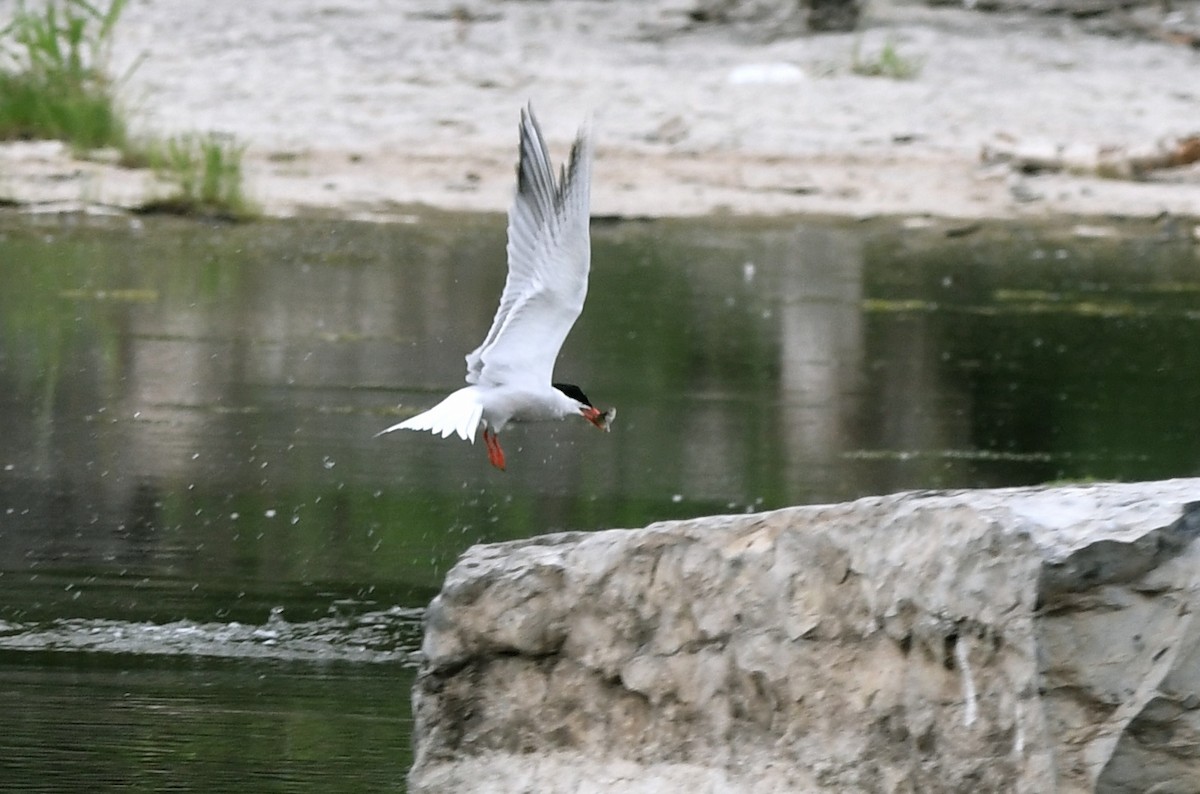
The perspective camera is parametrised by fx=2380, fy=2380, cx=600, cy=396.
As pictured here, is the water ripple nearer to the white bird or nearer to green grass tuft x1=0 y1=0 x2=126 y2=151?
the white bird

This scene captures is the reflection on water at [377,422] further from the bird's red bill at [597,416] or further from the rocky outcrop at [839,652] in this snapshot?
the bird's red bill at [597,416]

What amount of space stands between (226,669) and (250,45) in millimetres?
13022

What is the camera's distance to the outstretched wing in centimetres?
701

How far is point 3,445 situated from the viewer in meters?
9.39

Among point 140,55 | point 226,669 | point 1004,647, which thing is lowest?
point 226,669

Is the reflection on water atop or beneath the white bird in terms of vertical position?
beneath

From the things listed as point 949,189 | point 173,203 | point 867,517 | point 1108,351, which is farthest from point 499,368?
point 949,189

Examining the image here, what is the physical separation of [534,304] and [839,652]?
2828 mm

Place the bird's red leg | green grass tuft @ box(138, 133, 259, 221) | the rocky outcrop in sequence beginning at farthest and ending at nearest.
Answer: green grass tuft @ box(138, 133, 259, 221) → the bird's red leg → the rocky outcrop

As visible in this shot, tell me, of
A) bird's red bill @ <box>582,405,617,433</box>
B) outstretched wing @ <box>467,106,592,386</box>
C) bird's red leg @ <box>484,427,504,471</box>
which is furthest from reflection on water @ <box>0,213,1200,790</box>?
outstretched wing @ <box>467,106,592,386</box>

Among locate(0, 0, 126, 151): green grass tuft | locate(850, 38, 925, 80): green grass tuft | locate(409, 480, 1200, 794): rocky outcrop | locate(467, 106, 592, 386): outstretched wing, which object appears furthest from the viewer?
locate(850, 38, 925, 80): green grass tuft

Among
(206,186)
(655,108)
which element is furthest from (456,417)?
(655,108)

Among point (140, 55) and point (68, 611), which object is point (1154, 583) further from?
point (140, 55)

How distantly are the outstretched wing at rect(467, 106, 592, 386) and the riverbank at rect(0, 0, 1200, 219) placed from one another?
8.65 meters
